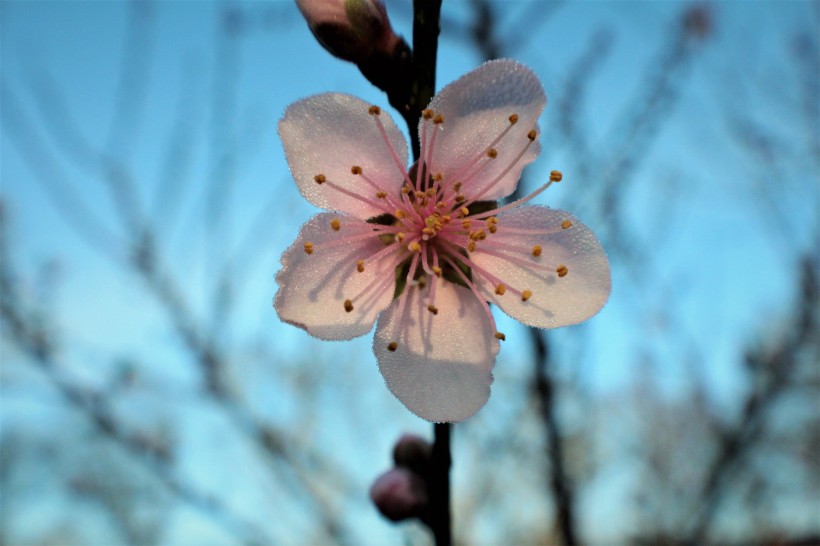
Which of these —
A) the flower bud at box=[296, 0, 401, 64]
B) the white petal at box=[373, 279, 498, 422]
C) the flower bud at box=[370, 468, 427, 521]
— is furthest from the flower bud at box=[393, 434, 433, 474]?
the flower bud at box=[296, 0, 401, 64]

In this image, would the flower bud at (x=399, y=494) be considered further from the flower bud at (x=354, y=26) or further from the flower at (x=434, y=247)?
the flower bud at (x=354, y=26)

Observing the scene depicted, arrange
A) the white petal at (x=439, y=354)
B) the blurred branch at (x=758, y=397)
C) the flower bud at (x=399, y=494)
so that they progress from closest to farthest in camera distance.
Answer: the white petal at (x=439, y=354) → the flower bud at (x=399, y=494) → the blurred branch at (x=758, y=397)

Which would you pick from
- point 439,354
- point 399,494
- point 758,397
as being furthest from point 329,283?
point 758,397

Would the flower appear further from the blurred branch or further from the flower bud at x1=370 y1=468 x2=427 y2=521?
the blurred branch

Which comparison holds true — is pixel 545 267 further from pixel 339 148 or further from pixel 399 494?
pixel 399 494

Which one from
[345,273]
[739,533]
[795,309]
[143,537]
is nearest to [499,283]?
[345,273]

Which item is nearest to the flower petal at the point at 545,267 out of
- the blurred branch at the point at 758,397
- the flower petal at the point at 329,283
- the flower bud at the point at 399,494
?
the flower petal at the point at 329,283
